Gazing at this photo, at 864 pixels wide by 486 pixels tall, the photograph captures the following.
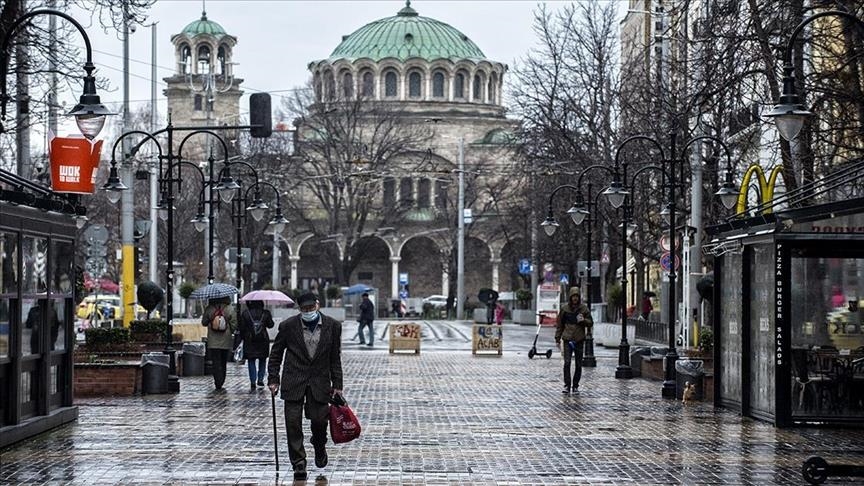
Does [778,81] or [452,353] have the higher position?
[778,81]

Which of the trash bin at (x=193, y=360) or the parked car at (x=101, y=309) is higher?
the parked car at (x=101, y=309)

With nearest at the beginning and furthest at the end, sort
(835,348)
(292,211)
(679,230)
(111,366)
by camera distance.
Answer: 1. (835,348)
2. (111,366)
3. (679,230)
4. (292,211)

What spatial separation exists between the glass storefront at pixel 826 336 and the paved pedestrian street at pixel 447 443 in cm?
59

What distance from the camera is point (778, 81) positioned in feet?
93.7

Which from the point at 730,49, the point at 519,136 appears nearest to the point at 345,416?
the point at 730,49

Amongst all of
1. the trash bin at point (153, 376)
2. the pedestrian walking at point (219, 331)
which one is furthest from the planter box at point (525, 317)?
the trash bin at point (153, 376)

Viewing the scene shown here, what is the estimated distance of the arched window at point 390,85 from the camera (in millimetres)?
117938

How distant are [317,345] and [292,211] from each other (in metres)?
77.7

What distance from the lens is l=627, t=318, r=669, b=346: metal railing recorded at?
3907 cm

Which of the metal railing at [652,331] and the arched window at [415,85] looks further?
the arched window at [415,85]

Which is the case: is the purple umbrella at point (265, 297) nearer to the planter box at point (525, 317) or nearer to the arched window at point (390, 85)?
the planter box at point (525, 317)

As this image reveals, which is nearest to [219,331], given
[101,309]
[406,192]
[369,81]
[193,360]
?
[193,360]

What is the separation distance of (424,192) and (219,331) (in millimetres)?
83341

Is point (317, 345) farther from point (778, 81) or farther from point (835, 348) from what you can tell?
point (778, 81)
